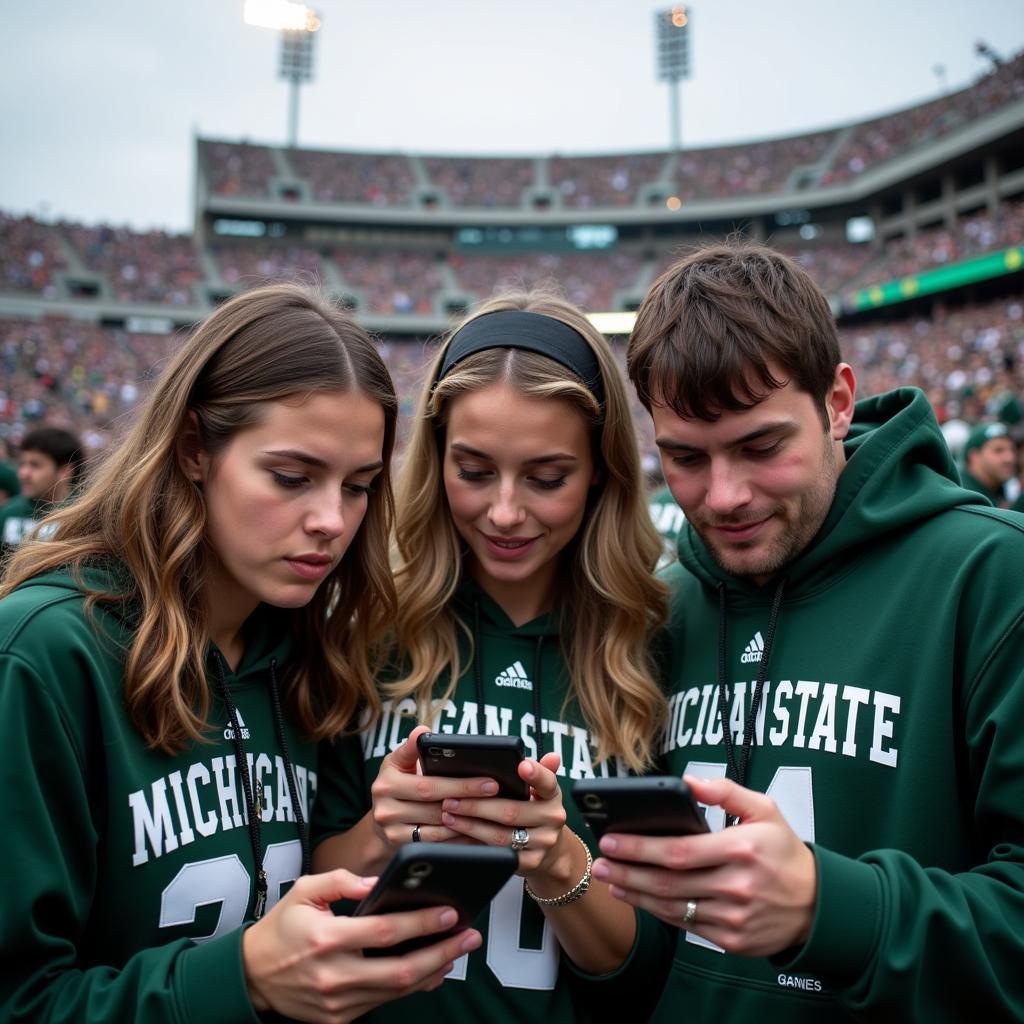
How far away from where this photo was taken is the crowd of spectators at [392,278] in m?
42.1

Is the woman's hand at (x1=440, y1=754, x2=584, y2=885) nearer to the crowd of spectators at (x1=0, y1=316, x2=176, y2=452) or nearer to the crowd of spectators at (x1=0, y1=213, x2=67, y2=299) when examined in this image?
the crowd of spectators at (x1=0, y1=316, x2=176, y2=452)

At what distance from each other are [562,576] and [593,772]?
0.65 meters

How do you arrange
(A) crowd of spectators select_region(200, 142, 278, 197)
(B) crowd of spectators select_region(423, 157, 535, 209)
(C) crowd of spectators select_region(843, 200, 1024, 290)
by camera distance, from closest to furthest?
(C) crowd of spectators select_region(843, 200, 1024, 290) < (A) crowd of spectators select_region(200, 142, 278, 197) < (B) crowd of spectators select_region(423, 157, 535, 209)

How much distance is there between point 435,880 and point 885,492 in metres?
1.46

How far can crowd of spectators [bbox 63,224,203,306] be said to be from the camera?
3925 centimetres

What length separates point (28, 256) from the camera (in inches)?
1469

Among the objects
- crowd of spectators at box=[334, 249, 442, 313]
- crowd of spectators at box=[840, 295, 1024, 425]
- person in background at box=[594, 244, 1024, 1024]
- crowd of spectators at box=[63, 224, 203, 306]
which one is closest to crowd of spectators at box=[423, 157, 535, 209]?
crowd of spectators at box=[334, 249, 442, 313]

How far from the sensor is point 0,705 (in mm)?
1574

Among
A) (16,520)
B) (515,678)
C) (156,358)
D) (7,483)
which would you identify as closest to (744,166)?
(156,358)

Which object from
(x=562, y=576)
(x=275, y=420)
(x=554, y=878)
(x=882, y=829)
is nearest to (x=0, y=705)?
(x=275, y=420)

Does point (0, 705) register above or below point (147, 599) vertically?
Answer: below

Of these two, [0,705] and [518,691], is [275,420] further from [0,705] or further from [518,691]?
[518,691]

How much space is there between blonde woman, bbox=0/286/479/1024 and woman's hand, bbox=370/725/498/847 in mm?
270

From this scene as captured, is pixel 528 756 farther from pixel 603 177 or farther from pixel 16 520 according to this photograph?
pixel 603 177
